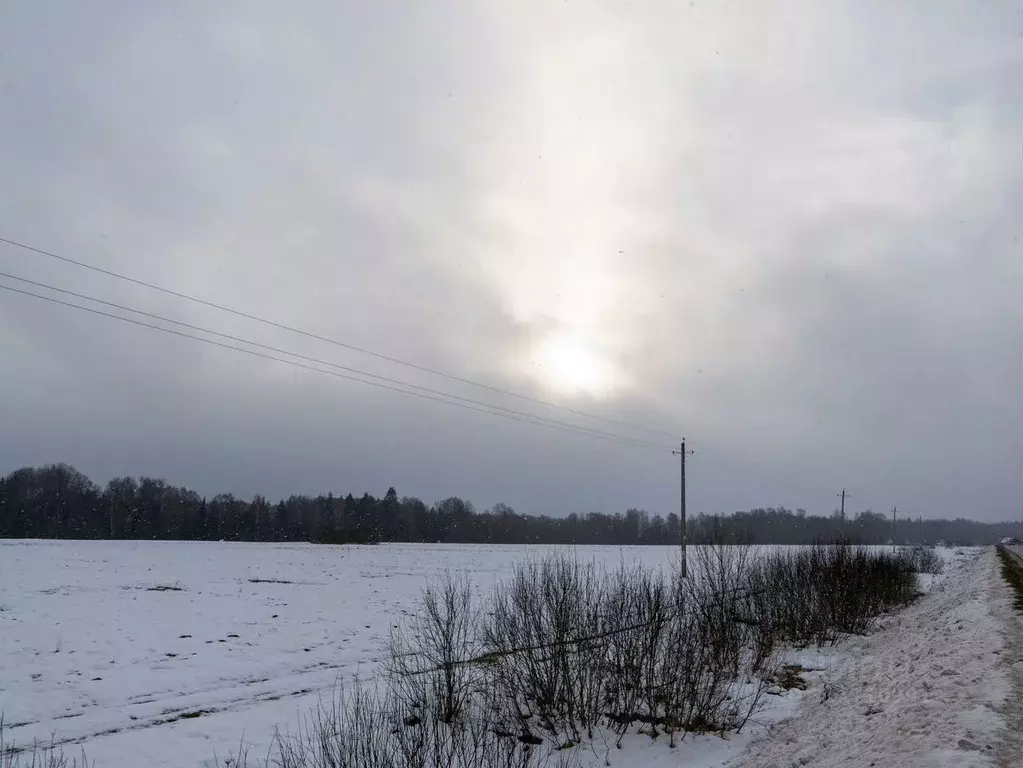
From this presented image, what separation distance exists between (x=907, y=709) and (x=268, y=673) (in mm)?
15303

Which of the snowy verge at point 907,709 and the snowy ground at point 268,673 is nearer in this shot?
the snowy verge at point 907,709

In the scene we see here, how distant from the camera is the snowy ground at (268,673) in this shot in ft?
32.4

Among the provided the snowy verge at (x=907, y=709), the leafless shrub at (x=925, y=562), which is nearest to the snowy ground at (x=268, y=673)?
the snowy verge at (x=907, y=709)

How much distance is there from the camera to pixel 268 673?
17516 mm

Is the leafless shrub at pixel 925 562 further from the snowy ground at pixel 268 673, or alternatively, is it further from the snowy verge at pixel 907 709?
the snowy verge at pixel 907 709

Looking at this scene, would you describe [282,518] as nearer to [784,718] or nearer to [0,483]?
[0,483]

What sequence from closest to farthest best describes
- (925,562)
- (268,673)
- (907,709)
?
(907,709) < (268,673) < (925,562)

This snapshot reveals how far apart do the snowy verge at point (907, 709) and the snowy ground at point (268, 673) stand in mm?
43

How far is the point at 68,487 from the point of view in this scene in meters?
109

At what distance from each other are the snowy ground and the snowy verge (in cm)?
4

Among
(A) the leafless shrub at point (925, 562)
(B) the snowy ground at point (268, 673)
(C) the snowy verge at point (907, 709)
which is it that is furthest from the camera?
(A) the leafless shrub at point (925, 562)

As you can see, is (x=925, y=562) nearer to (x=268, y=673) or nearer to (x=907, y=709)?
(x=907, y=709)

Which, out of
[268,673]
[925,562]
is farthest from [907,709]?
[925,562]

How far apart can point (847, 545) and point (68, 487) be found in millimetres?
121884
